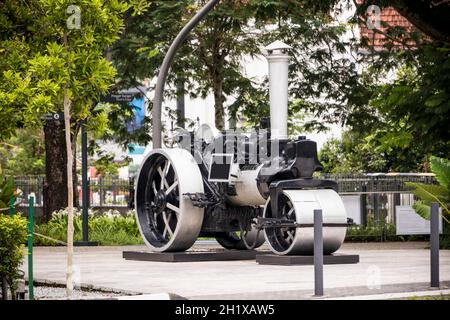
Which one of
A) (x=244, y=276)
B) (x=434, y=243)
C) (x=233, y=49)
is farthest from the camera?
(x=233, y=49)

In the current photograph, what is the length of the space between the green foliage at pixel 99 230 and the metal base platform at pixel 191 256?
6194mm

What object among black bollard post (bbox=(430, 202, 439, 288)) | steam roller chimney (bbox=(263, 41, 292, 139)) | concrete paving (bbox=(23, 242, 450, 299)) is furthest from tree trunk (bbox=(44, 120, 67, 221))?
black bollard post (bbox=(430, 202, 439, 288))

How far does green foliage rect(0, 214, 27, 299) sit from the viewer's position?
1324 cm

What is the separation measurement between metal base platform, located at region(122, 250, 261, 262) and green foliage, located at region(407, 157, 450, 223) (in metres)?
2.91

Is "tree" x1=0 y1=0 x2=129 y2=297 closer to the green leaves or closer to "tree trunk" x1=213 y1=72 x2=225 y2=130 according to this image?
the green leaves

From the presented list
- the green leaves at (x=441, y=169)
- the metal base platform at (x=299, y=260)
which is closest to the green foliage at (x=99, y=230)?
the metal base platform at (x=299, y=260)

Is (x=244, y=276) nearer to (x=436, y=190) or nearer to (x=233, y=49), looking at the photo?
(x=436, y=190)

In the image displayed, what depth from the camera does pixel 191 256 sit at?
19.8 metres

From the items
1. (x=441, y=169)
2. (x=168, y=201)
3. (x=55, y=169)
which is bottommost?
(x=168, y=201)

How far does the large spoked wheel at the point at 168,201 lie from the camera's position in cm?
1952

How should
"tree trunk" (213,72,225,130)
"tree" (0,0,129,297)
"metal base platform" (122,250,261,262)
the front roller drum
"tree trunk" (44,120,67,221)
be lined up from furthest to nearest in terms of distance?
"tree trunk" (213,72,225,130)
"tree trunk" (44,120,67,221)
"metal base platform" (122,250,261,262)
the front roller drum
"tree" (0,0,129,297)

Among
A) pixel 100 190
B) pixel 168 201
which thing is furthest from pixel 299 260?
pixel 100 190

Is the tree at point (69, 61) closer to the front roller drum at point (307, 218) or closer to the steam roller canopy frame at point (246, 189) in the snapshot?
the front roller drum at point (307, 218)

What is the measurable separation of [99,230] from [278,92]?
33.3 ft
